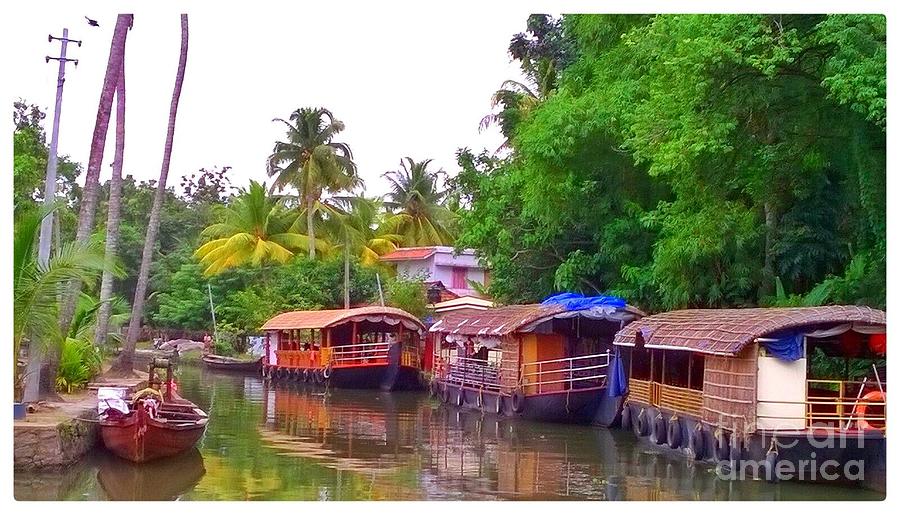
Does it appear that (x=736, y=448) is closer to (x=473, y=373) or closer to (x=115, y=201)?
(x=473, y=373)

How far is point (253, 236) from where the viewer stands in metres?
27.0

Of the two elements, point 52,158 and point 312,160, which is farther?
point 312,160

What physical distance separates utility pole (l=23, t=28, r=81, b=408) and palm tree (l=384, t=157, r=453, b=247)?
20.3 meters

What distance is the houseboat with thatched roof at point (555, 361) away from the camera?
14203 mm

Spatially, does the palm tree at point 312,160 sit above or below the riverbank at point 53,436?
above

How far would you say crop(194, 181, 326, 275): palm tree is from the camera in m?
26.5

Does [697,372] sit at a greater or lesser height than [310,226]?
lesser

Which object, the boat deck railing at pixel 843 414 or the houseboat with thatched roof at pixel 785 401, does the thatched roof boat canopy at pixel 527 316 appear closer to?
the houseboat with thatched roof at pixel 785 401


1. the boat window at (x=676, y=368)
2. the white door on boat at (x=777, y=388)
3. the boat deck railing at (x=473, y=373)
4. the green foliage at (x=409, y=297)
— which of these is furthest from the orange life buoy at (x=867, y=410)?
the green foliage at (x=409, y=297)

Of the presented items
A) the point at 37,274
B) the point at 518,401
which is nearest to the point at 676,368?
the point at 518,401

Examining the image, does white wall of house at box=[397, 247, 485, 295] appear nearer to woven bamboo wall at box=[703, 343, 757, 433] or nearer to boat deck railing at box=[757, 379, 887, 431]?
woven bamboo wall at box=[703, 343, 757, 433]

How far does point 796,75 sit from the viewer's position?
11.3 meters

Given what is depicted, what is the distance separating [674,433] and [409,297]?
49.8ft

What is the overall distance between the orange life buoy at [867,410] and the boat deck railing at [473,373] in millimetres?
7205
